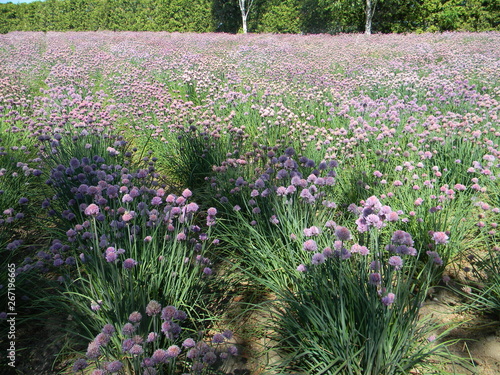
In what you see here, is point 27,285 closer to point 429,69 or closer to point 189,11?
point 429,69

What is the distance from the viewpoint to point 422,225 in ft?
8.13

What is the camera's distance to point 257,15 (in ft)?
90.5

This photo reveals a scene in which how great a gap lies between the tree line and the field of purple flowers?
727 inches

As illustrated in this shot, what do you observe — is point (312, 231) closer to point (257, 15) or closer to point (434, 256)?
point (434, 256)

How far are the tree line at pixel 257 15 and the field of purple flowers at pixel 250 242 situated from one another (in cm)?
1845

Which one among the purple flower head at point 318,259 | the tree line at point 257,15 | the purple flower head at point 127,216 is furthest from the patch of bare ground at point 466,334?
the tree line at point 257,15

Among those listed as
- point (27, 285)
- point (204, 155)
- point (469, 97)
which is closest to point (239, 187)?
point (204, 155)

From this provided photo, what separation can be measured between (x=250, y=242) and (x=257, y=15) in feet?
95.3

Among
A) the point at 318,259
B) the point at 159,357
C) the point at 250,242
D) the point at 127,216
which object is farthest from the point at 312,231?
the point at 127,216

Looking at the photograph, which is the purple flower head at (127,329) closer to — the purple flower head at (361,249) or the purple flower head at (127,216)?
the purple flower head at (127,216)

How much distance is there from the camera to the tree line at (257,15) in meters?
20.5

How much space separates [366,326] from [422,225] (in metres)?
1.22

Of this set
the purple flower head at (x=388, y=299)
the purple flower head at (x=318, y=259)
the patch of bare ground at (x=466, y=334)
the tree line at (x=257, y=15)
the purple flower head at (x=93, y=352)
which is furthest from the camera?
the tree line at (x=257, y=15)

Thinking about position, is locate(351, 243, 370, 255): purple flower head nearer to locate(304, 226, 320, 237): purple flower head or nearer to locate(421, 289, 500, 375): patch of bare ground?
locate(304, 226, 320, 237): purple flower head
